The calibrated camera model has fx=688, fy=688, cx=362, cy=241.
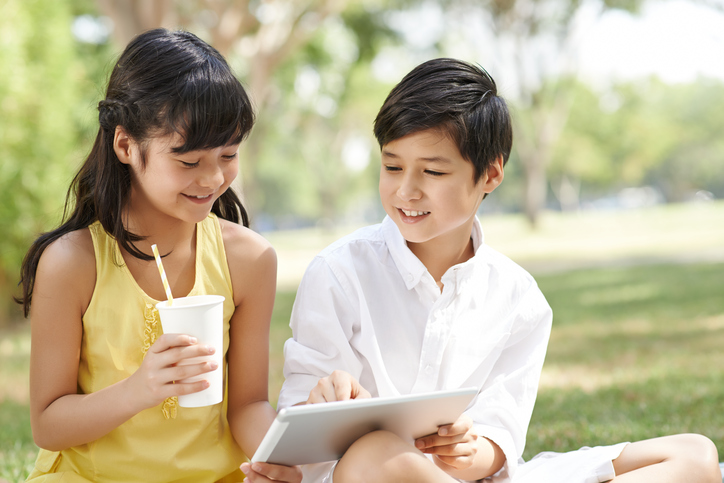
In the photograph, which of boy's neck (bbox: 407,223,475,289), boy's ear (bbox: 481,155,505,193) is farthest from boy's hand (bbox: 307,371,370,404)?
boy's ear (bbox: 481,155,505,193)

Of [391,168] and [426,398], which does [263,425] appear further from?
[391,168]

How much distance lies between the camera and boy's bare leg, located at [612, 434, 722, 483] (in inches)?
80.1

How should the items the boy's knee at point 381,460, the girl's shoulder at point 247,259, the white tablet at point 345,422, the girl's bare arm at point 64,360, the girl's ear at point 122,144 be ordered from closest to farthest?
1. the white tablet at point 345,422
2. the boy's knee at point 381,460
3. the girl's bare arm at point 64,360
4. the girl's ear at point 122,144
5. the girl's shoulder at point 247,259

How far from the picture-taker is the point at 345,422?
1637 millimetres

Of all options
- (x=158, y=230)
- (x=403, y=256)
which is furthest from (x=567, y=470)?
(x=158, y=230)

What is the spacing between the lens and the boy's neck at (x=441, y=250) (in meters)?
2.42

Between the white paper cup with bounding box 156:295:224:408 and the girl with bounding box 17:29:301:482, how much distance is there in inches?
3.9

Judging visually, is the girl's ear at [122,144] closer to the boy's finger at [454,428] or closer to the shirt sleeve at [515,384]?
the boy's finger at [454,428]

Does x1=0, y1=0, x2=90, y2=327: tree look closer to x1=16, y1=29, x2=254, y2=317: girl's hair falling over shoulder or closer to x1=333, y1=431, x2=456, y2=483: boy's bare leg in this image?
x1=16, y1=29, x2=254, y2=317: girl's hair falling over shoulder

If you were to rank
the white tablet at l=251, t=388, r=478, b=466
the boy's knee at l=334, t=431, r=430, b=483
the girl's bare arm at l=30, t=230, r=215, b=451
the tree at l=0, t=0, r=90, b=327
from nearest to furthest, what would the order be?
the white tablet at l=251, t=388, r=478, b=466, the boy's knee at l=334, t=431, r=430, b=483, the girl's bare arm at l=30, t=230, r=215, b=451, the tree at l=0, t=0, r=90, b=327

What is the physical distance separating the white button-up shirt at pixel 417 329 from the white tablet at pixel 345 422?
1.04 feet

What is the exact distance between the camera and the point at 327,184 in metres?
41.5

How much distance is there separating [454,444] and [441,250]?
76cm

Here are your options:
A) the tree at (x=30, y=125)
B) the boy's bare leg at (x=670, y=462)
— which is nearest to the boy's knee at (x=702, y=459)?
the boy's bare leg at (x=670, y=462)
